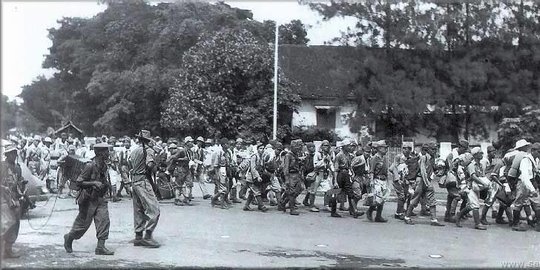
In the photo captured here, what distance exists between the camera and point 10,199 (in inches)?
325

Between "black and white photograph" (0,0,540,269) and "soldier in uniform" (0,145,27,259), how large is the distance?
3 centimetres

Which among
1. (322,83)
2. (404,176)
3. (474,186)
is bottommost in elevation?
(474,186)

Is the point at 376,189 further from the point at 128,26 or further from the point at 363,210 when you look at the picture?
the point at 128,26

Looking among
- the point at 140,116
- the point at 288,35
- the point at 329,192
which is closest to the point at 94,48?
the point at 140,116

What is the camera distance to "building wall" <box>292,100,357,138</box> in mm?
28828

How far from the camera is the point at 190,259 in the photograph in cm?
848

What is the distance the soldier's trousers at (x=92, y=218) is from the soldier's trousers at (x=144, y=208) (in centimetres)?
72

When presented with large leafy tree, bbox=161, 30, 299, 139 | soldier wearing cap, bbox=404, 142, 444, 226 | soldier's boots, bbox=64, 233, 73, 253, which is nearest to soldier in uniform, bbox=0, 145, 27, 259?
soldier's boots, bbox=64, 233, 73, 253

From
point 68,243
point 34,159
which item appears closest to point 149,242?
point 68,243

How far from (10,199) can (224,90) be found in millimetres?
18104

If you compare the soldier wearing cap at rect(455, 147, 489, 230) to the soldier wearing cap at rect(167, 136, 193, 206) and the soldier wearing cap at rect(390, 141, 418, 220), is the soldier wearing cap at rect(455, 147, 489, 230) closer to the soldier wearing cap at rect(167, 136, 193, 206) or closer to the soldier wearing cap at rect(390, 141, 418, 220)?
the soldier wearing cap at rect(390, 141, 418, 220)

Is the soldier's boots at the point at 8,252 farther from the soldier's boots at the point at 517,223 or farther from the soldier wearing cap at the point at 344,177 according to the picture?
the soldier's boots at the point at 517,223

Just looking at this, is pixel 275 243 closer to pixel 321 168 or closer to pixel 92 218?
pixel 92 218

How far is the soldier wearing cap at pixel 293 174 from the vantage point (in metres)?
13.6
